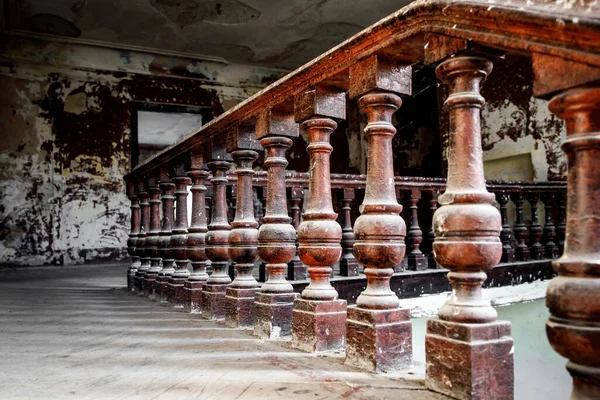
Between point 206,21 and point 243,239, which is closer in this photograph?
point 243,239

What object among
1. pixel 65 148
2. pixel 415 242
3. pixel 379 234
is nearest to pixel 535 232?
pixel 415 242

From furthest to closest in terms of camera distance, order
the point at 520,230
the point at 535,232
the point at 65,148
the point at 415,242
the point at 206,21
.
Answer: the point at 65,148
the point at 206,21
the point at 535,232
the point at 520,230
the point at 415,242

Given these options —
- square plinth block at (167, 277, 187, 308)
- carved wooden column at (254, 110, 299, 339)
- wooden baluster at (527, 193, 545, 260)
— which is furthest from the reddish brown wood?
wooden baluster at (527, 193, 545, 260)

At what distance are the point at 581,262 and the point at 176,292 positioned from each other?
2981 mm

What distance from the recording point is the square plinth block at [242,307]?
8.61 ft

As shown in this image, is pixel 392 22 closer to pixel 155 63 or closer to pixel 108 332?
pixel 108 332

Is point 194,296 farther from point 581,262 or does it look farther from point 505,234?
point 505,234

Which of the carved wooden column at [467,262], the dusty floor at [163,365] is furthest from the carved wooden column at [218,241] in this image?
the carved wooden column at [467,262]

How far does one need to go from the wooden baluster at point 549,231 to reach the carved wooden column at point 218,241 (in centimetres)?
521

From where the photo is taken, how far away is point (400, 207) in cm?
178

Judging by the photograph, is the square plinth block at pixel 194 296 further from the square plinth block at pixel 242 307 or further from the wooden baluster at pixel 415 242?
the wooden baluster at pixel 415 242

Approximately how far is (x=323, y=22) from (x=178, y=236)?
286 inches

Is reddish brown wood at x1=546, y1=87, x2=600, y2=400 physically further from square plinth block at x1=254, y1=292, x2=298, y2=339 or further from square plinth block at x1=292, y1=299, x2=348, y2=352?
square plinth block at x1=254, y1=292, x2=298, y2=339

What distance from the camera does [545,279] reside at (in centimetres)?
658
